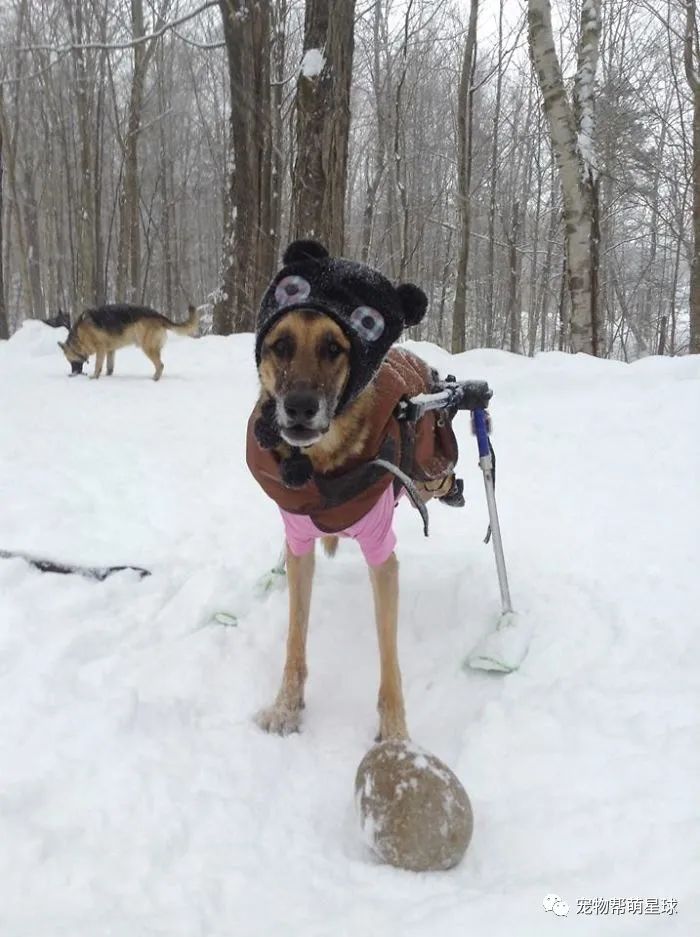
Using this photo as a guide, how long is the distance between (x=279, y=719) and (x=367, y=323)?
4.70 feet

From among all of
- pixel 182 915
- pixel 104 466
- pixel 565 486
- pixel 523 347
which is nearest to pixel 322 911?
pixel 182 915

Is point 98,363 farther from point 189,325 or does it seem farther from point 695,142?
point 695,142

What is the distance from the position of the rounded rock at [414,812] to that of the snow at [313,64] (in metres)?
7.92

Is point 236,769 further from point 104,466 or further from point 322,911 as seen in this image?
point 104,466

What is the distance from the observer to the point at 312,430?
6.89ft

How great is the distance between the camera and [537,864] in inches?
68.1

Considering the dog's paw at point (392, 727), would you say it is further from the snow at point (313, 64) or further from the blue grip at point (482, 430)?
the snow at point (313, 64)

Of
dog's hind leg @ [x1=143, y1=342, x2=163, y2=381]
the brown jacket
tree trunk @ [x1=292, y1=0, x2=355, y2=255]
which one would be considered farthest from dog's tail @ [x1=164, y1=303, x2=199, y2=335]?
the brown jacket

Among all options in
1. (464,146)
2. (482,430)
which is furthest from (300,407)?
(464,146)

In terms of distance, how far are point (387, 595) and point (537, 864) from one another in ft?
3.41

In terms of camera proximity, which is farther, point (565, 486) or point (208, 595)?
point (565, 486)

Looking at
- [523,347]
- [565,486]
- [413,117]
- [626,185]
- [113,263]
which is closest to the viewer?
[565,486]

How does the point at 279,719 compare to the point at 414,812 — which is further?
the point at 279,719

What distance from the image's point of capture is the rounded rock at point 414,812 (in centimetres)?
175
